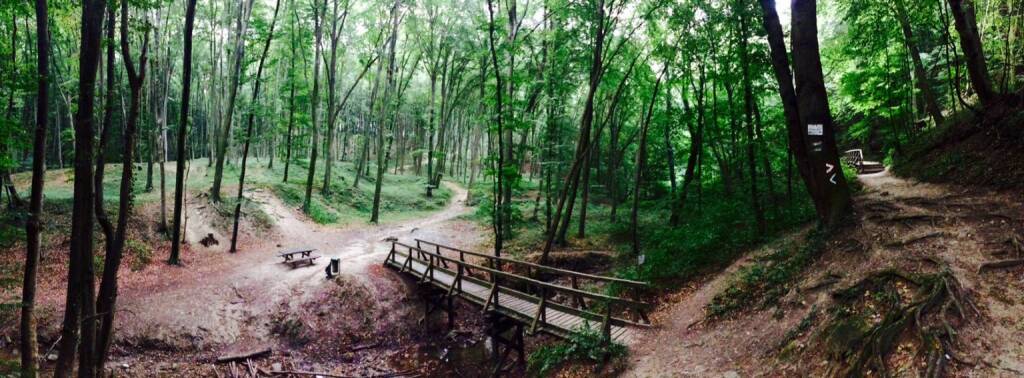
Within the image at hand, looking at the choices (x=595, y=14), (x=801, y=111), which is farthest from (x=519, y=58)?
(x=801, y=111)

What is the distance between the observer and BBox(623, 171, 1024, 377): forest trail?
15.3 ft

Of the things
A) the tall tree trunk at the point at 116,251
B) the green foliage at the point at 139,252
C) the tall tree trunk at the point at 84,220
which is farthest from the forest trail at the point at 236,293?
the tall tree trunk at the point at 84,220

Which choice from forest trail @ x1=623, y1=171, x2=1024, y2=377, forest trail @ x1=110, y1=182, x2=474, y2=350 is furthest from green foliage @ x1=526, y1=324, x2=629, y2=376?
forest trail @ x1=110, y1=182, x2=474, y2=350

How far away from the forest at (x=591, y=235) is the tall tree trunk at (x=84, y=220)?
35 millimetres

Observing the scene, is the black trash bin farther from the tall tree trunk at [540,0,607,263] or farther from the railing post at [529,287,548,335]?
the railing post at [529,287,548,335]

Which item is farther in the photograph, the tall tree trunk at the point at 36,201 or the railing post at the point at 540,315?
the railing post at the point at 540,315

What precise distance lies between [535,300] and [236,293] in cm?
841

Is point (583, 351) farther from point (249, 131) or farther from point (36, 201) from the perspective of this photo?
point (249, 131)

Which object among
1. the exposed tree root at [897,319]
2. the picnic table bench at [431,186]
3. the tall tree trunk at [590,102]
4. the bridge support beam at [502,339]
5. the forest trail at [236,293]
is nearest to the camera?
the exposed tree root at [897,319]

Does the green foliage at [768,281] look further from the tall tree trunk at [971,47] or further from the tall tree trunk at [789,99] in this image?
the tall tree trunk at [971,47]

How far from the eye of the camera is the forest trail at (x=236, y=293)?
10.4m

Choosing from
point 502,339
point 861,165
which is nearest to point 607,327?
point 502,339

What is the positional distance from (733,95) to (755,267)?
22.4 feet

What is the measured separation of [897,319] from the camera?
5.00 m
